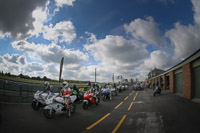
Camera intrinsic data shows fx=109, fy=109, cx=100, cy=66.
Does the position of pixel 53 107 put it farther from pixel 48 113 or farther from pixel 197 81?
pixel 197 81

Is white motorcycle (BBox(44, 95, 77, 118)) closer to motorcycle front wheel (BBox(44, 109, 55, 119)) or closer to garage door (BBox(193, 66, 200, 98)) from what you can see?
motorcycle front wheel (BBox(44, 109, 55, 119))

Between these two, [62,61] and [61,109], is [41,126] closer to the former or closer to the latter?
[61,109]

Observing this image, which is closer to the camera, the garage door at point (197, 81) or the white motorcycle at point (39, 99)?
the white motorcycle at point (39, 99)

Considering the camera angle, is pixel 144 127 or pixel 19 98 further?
pixel 19 98

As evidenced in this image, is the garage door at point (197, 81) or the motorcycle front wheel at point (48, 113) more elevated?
the garage door at point (197, 81)

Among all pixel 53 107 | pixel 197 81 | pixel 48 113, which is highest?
pixel 197 81

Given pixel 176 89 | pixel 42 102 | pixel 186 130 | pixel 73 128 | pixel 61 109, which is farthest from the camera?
A: pixel 176 89

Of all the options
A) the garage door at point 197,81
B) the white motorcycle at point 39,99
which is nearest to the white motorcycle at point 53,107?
the white motorcycle at point 39,99

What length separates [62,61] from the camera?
69.6 ft

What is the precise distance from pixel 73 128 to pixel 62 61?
18248mm

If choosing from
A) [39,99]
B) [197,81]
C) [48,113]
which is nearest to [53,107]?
[48,113]

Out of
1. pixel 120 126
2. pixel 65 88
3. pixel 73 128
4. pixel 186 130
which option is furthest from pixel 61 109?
pixel 186 130

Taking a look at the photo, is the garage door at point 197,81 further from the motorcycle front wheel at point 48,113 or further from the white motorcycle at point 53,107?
the motorcycle front wheel at point 48,113

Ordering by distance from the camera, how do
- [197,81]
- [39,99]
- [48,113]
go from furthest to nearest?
[197,81], [39,99], [48,113]
